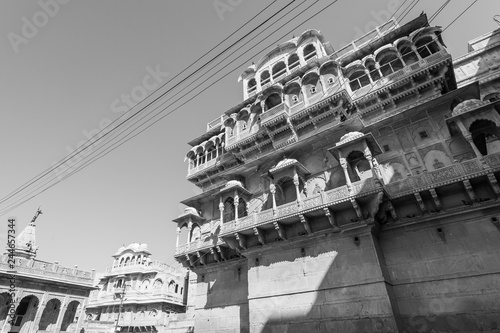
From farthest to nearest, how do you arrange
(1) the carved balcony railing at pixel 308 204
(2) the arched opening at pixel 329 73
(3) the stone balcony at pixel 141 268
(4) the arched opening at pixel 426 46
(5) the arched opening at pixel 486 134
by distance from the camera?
(3) the stone balcony at pixel 141 268, (2) the arched opening at pixel 329 73, (4) the arched opening at pixel 426 46, (5) the arched opening at pixel 486 134, (1) the carved balcony railing at pixel 308 204

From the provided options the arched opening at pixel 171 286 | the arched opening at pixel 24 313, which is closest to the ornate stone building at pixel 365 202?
the arched opening at pixel 24 313

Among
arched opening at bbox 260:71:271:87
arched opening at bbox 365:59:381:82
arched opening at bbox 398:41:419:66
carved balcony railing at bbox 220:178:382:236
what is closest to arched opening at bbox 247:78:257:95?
arched opening at bbox 260:71:271:87

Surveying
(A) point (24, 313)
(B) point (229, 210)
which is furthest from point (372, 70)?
(A) point (24, 313)

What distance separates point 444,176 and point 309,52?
15.8m

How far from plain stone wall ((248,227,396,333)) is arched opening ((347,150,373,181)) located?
3.38 meters

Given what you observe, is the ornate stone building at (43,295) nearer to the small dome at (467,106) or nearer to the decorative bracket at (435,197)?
the decorative bracket at (435,197)

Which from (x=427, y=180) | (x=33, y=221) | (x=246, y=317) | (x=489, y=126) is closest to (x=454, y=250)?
(x=427, y=180)

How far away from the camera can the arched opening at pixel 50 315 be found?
26.0 meters

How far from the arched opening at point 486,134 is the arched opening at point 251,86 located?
1691 centimetres

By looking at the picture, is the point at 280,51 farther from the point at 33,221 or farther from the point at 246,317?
the point at 33,221

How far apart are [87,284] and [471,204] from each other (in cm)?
3598

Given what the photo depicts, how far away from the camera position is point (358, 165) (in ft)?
48.1

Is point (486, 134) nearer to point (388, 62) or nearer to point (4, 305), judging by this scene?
point (388, 62)

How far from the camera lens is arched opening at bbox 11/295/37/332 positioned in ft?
79.1
